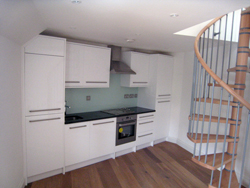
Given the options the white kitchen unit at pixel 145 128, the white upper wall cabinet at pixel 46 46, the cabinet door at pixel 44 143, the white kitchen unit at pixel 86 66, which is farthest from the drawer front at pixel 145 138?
the white upper wall cabinet at pixel 46 46

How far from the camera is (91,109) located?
362cm

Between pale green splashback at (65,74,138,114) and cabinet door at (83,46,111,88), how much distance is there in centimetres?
40

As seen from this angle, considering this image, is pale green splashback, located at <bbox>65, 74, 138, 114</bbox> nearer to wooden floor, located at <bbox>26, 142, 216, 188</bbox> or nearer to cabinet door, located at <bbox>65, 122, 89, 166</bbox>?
cabinet door, located at <bbox>65, 122, 89, 166</bbox>

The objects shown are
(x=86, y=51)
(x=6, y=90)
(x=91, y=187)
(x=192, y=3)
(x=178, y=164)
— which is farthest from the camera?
(x=178, y=164)

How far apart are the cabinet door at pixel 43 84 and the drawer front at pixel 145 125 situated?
1816 mm

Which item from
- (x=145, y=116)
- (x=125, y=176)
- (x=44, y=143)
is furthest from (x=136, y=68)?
(x=44, y=143)

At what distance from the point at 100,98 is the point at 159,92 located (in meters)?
1.48

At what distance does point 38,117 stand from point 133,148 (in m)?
2.24

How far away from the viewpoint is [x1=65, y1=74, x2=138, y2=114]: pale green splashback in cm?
334

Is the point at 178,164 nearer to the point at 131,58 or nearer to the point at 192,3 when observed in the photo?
the point at 131,58

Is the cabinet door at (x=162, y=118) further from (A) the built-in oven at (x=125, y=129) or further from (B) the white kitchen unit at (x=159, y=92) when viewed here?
(A) the built-in oven at (x=125, y=129)

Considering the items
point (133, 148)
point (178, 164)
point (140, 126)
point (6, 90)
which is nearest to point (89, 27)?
point (6, 90)

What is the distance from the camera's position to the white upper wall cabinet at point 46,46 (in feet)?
7.65

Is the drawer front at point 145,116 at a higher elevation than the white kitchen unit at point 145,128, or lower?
higher
